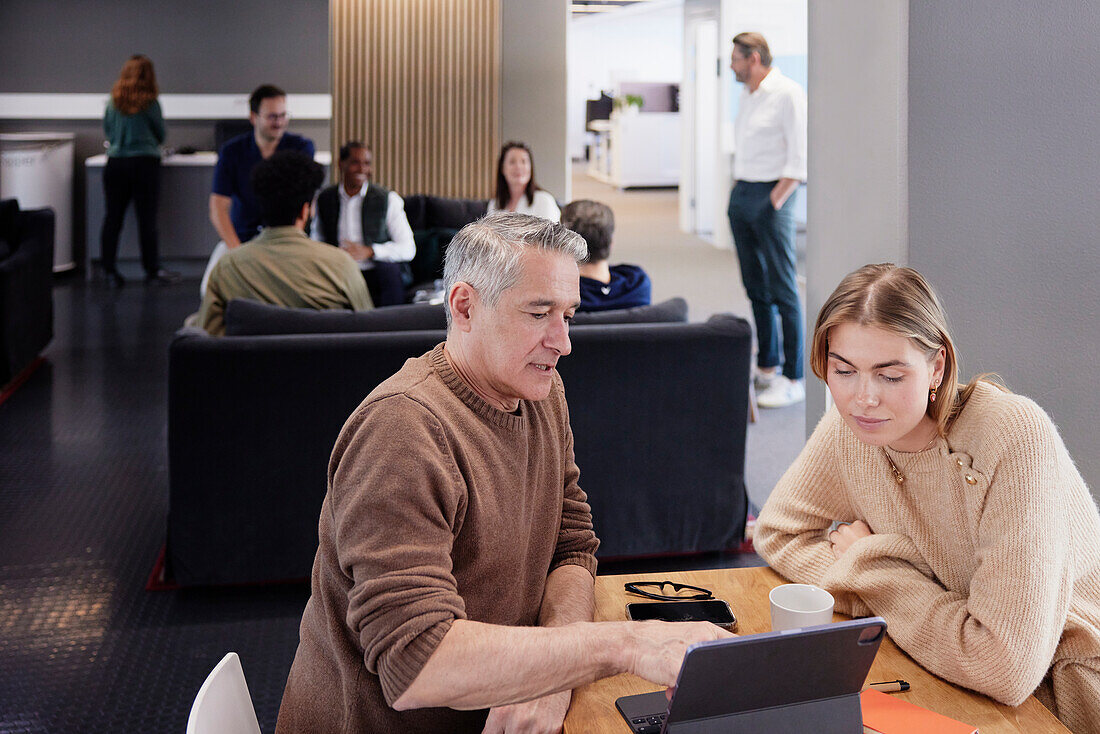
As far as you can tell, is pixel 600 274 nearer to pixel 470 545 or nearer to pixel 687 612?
pixel 687 612

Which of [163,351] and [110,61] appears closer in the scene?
[163,351]

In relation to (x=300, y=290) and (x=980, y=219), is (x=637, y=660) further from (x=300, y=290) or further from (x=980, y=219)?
(x=300, y=290)

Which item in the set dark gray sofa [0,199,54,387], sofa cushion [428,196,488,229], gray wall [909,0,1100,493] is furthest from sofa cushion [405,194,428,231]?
gray wall [909,0,1100,493]

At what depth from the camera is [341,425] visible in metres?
3.29

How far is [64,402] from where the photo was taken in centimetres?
548

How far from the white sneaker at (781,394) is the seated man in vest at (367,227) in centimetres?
207

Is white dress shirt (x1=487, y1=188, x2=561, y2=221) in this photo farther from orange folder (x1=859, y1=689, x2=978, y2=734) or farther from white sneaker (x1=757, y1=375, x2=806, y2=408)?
orange folder (x1=859, y1=689, x2=978, y2=734)

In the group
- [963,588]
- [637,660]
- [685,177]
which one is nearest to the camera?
[637,660]

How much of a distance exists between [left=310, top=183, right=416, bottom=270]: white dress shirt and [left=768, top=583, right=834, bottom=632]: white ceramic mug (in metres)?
4.43

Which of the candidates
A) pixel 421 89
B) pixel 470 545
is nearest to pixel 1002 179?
pixel 470 545

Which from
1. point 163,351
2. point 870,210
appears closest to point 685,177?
point 163,351

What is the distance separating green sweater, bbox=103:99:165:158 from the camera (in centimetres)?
848

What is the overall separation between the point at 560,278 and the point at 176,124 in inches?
362

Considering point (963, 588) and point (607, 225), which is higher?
point (607, 225)
